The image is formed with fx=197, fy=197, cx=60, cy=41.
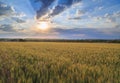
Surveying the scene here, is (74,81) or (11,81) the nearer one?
(11,81)

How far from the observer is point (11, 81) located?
3.45 meters

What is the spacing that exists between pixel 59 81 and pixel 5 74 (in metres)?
1.35

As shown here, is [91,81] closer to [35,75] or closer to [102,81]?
[102,81]

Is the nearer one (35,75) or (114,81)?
(114,81)

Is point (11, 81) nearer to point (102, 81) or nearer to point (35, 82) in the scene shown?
point (35, 82)

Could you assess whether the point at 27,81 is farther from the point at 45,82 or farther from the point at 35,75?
the point at 35,75

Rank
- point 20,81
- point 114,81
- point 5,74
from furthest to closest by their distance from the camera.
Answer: point 5,74 → point 114,81 → point 20,81

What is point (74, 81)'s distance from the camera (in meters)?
3.71

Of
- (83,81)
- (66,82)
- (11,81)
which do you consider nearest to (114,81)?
(83,81)

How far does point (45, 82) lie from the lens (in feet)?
11.8

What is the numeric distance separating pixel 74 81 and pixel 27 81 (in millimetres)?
882

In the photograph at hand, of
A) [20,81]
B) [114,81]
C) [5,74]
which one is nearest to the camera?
[20,81]

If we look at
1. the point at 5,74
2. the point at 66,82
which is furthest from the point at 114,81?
the point at 5,74

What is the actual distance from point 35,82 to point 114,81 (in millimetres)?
1476
